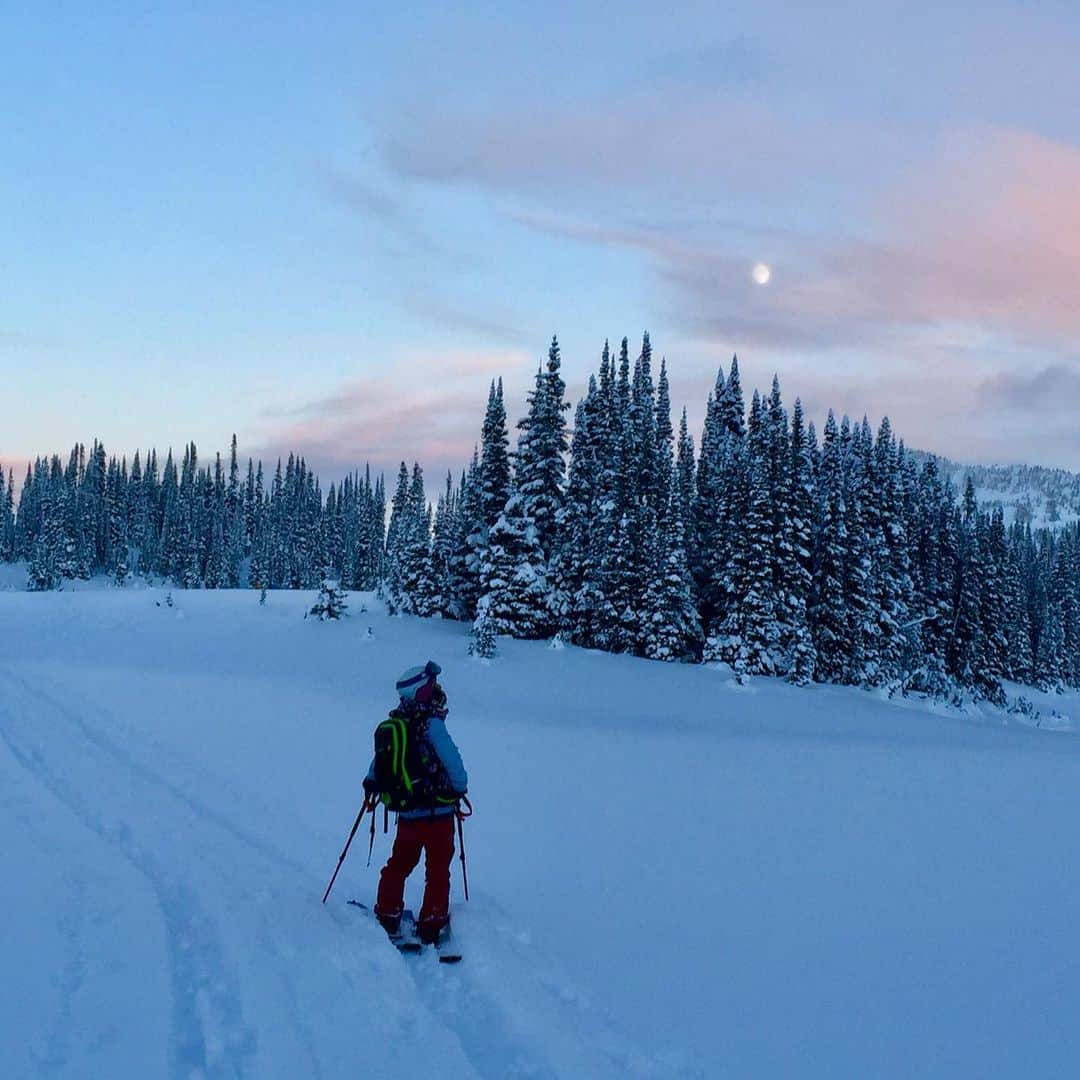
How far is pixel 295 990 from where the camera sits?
5.64m

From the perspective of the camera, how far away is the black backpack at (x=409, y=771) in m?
7.03

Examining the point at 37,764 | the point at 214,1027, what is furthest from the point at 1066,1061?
the point at 37,764

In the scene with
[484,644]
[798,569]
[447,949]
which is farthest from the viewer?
[798,569]

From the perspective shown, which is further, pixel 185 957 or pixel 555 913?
pixel 555 913

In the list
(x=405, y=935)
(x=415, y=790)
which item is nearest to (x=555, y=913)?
(x=405, y=935)

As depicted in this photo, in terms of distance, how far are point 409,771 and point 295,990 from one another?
188cm

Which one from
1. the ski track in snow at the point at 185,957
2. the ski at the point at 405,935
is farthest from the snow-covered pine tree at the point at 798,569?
the ski at the point at 405,935

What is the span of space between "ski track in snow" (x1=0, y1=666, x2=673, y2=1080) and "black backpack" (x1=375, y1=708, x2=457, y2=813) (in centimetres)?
108

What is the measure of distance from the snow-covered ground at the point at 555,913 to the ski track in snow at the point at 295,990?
0.03 metres

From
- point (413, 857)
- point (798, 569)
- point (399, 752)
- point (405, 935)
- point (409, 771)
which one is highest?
point (798, 569)

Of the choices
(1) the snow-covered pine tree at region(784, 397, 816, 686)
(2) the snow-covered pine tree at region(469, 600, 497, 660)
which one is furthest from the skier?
(1) the snow-covered pine tree at region(784, 397, 816, 686)

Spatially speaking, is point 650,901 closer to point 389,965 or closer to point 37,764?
point 389,965

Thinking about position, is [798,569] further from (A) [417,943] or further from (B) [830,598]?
(A) [417,943]

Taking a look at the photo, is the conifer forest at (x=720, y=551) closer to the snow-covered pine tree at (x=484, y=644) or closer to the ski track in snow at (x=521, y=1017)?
the snow-covered pine tree at (x=484, y=644)
